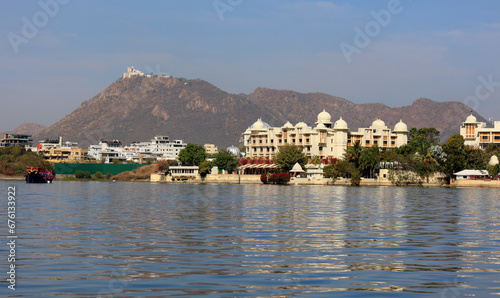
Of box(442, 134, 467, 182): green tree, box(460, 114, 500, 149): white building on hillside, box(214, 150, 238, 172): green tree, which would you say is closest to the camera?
box(442, 134, 467, 182): green tree

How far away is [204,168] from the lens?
13625 cm

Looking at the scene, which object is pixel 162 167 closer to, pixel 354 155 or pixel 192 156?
pixel 192 156

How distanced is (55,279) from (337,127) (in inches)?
4631

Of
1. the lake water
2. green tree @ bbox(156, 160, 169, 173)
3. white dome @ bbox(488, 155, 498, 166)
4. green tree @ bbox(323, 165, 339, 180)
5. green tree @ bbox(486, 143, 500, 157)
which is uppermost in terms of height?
green tree @ bbox(486, 143, 500, 157)

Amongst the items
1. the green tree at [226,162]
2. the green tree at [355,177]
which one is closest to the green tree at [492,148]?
the green tree at [355,177]

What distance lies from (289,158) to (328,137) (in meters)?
14.0

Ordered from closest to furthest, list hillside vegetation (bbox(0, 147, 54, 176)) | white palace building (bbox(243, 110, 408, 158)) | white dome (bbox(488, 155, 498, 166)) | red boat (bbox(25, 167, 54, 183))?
white dome (bbox(488, 155, 498, 166)), red boat (bbox(25, 167, 54, 183)), white palace building (bbox(243, 110, 408, 158)), hillside vegetation (bbox(0, 147, 54, 176))

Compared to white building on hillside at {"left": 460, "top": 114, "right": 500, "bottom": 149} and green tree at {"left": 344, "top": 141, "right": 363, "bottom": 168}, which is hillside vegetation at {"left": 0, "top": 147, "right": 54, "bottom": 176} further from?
white building on hillside at {"left": 460, "top": 114, "right": 500, "bottom": 149}

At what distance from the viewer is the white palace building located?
Answer: 12962 cm

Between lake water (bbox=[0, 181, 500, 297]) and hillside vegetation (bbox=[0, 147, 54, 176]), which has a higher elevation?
hillside vegetation (bbox=[0, 147, 54, 176])

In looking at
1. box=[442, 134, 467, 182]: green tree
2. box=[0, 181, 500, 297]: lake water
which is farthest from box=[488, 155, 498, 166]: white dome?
box=[0, 181, 500, 297]: lake water

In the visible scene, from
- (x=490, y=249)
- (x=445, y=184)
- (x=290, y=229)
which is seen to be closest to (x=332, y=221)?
(x=290, y=229)

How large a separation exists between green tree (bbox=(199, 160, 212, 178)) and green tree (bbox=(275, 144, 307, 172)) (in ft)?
63.6

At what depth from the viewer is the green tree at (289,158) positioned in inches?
4774
